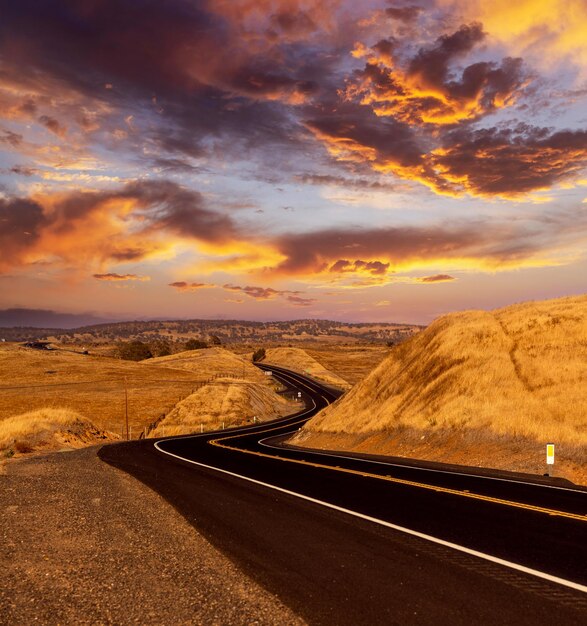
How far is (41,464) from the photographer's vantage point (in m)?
20.3

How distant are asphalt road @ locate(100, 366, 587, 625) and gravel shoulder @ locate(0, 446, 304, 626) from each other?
0.49 m

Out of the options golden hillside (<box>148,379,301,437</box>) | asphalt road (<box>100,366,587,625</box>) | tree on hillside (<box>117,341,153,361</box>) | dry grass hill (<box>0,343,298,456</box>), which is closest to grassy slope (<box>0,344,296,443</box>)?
dry grass hill (<box>0,343,298,456</box>)

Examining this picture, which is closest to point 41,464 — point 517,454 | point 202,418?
point 517,454

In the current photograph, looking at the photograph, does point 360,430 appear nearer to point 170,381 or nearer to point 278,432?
point 278,432

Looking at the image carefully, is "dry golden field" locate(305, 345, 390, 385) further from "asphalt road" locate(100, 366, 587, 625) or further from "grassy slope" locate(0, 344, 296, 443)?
"asphalt road" locate(100, 366, 587, 625)

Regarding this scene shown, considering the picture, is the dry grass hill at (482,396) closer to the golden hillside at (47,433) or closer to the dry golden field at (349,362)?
the golden hillside at (47,433)

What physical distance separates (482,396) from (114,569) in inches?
806

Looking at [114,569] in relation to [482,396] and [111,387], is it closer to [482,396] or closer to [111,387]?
[482,396]

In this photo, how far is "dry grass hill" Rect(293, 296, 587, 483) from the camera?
785 inches

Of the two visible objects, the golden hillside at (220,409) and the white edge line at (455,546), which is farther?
the golden hillside at (220,409)

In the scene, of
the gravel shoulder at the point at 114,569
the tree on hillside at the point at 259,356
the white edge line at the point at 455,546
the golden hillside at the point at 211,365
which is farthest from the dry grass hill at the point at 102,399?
the tree on hillside at the point at 259,356

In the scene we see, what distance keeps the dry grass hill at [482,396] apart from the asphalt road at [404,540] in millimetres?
4801

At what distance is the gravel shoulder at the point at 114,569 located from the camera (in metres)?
6.33

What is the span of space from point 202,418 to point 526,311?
141 ft
